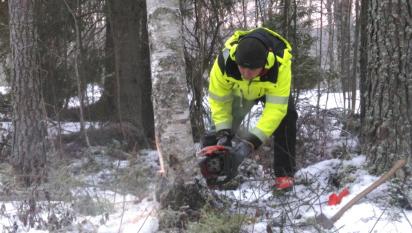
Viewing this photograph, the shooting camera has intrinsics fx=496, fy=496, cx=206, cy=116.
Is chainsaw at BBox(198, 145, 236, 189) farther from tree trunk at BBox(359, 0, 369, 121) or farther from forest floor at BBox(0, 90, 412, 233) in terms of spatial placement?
tree trunk at BBox(359, 0, 369, 121)

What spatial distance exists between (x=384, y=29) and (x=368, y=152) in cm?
102

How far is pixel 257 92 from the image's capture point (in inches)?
158

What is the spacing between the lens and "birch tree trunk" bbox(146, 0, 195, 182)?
12.2 feet

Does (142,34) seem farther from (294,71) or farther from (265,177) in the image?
(265,177)

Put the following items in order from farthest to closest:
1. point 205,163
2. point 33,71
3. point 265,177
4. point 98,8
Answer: point 98,8, point 33,71, point 265,177, point 205,163

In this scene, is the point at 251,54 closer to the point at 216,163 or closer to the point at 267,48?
the point at 267,48

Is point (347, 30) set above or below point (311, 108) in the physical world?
above

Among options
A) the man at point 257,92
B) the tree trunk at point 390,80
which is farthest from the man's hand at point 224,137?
the tree trunk at point 390,80

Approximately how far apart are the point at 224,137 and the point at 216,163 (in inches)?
14.2

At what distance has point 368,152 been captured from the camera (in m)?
4.13

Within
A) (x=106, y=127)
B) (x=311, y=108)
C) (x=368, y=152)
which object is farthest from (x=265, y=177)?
(x=106, y=127)

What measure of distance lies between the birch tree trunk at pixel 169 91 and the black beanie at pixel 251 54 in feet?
1.65

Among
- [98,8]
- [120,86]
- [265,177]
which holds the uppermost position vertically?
[98,8]

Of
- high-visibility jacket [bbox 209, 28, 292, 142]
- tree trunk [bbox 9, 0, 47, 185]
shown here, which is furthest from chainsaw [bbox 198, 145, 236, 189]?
tree trunk [bbox 9, 0, 47, 185]
